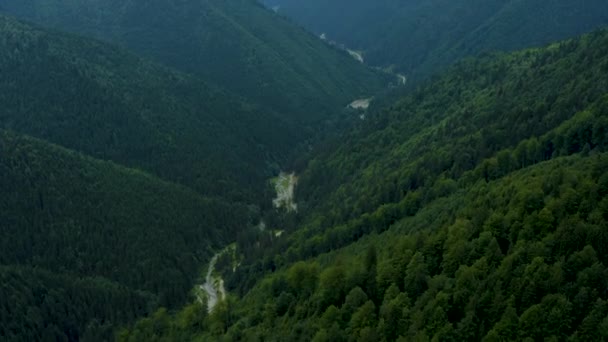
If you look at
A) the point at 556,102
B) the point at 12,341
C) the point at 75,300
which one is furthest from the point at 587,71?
the point at 12,341

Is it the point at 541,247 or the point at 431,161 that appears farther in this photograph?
the point at 431,161

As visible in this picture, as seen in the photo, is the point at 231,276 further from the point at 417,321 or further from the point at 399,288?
the point at 417,321

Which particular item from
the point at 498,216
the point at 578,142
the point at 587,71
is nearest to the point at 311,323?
the point at 498,216

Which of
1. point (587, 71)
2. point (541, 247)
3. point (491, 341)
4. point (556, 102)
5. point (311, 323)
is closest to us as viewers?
point (491, 341)

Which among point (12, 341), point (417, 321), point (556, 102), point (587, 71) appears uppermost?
point (587, 71)

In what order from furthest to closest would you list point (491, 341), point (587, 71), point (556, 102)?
point (587, 71) → point (556, 102) → point (491, 341)

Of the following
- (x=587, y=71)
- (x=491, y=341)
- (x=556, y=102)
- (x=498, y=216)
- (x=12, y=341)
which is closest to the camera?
(x=491, y=341)

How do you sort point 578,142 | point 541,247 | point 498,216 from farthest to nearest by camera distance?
1. point 578,142
2. point 498,216
3. point 541,247

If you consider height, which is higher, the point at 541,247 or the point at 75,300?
the point at 541,247

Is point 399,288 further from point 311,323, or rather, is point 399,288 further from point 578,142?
point 578,142
